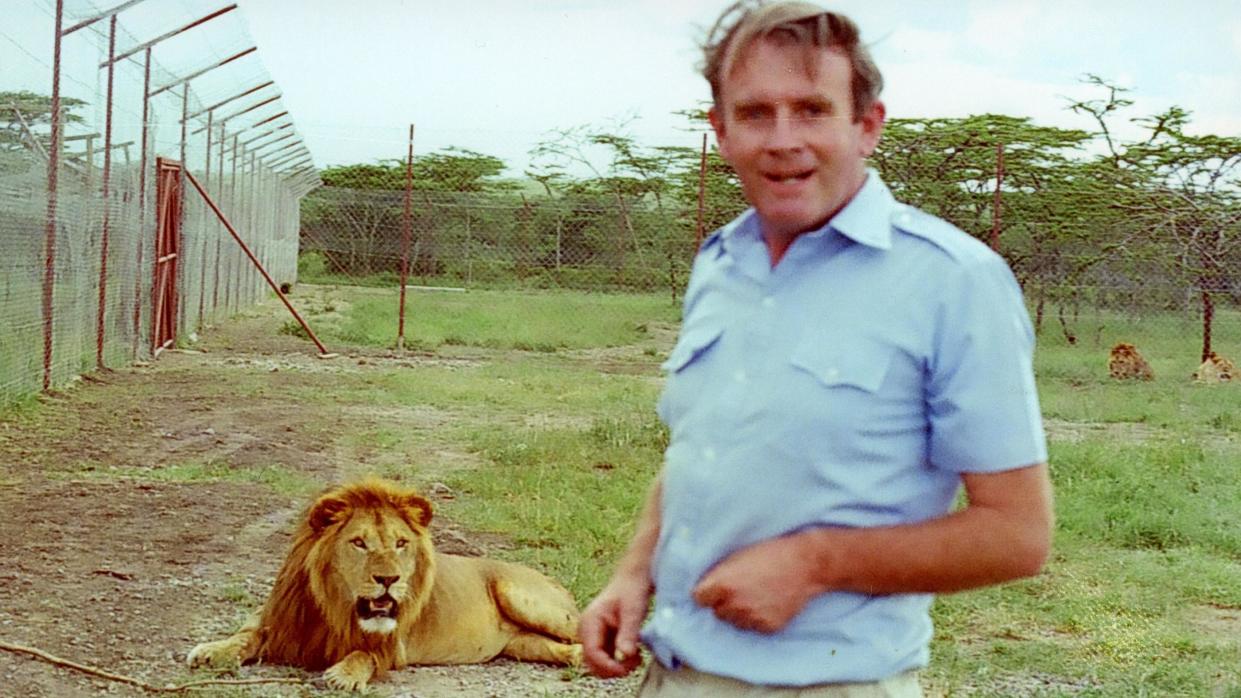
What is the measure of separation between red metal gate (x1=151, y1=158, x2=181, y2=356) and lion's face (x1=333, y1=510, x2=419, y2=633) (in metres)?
9.62

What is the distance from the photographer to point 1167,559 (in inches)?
A: 272

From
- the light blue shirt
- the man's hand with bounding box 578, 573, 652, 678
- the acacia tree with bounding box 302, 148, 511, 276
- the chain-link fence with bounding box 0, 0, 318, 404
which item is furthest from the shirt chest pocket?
the acacia tree with bounding box 302, 148, 511, 276

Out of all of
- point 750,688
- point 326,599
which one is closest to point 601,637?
point 750,688

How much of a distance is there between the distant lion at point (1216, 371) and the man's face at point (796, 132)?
575 inches

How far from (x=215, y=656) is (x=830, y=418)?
3.53m

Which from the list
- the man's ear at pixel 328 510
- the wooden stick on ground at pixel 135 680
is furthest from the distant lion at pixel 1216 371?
the wooden stick on ground at pixel 135 680

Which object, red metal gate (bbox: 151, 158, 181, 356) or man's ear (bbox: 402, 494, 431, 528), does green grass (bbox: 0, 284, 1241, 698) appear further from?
red metal gate (bbox: 151, 158, 181, 356)

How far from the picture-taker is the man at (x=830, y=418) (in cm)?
161

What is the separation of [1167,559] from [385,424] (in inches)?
202

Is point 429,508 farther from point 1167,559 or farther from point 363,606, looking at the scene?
point 1167,559

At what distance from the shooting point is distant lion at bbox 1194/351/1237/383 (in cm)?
1549

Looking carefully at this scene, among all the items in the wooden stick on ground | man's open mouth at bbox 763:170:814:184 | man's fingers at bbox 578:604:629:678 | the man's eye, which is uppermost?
the man's eye

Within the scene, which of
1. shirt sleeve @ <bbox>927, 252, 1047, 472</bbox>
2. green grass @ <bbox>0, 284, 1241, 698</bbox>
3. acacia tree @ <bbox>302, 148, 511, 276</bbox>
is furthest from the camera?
acacia tree @ <bbox>302, 148, 511, 276</bbox>

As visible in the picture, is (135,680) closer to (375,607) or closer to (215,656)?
(215,656)
